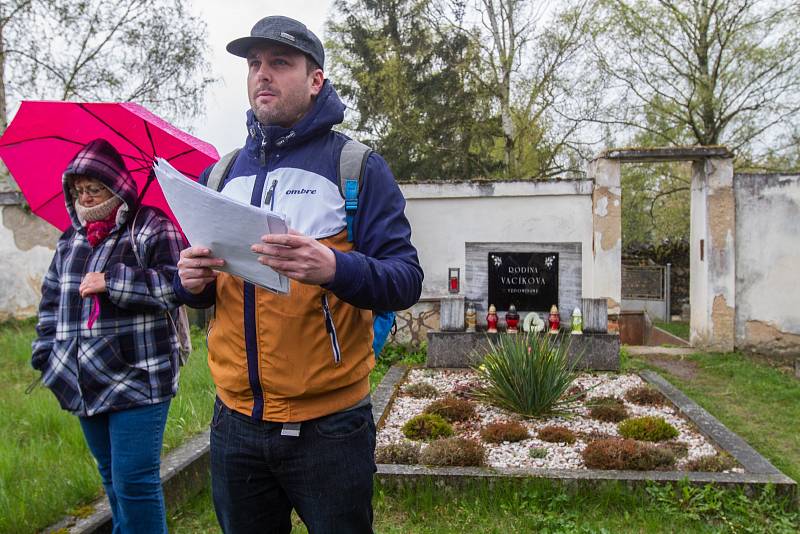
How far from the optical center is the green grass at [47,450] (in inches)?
115

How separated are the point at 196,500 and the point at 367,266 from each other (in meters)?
2.70

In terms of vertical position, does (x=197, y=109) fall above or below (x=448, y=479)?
above

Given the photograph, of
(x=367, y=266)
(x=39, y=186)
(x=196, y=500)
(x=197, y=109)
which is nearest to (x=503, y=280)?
(x=196, y=500)

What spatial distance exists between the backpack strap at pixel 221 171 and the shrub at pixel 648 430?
3744mm

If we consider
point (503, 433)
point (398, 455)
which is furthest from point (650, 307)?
point (398, 455)

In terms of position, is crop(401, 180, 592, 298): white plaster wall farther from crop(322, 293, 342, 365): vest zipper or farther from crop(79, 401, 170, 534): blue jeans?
crop(322, 293, 342, 365): vest zipper

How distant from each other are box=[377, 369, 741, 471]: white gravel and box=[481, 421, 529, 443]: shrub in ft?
0.12

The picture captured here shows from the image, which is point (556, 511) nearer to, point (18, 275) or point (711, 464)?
point (711, 464)

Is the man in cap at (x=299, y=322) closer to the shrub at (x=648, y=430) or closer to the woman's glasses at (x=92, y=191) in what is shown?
the woman's glasses at (x=92, y=191)

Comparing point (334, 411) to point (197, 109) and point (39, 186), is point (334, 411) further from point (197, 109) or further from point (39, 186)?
point (197, 109)

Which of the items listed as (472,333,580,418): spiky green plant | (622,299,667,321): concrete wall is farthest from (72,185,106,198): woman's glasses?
(622,299,667,321): concrete wall

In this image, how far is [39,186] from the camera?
8.87 feet

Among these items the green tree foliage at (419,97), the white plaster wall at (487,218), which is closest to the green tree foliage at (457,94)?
the green tree foliage at (419,97)

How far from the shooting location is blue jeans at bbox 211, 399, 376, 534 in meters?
1.68
